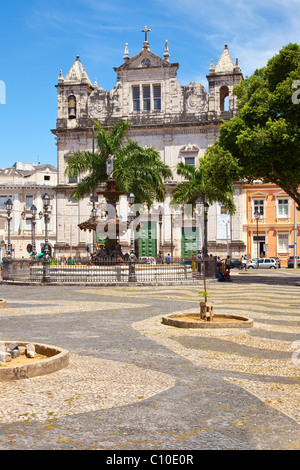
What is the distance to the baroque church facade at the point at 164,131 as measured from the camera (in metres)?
45.9

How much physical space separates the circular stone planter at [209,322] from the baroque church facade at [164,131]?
3360 centimetres

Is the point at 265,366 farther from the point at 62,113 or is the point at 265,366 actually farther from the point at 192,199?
the point at 62,113

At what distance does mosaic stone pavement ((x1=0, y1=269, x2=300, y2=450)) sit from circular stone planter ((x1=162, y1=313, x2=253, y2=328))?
0.70 feet

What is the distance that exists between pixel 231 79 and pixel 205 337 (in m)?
40.4

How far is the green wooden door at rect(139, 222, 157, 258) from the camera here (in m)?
46.2

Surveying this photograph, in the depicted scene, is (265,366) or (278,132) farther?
(278,132)

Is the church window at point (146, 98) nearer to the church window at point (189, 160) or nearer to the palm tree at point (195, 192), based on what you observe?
the church window at point (189, 160)

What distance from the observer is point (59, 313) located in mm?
12656

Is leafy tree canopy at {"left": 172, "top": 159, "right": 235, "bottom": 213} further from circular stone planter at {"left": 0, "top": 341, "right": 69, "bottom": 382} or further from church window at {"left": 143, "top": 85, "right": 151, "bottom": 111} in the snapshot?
circular stone planter at {"left": 0, "top": 341, "right": 69, "bottom": 382}

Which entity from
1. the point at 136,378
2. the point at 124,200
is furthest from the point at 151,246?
the point at 136,378

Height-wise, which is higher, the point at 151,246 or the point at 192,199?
the point at 192,199

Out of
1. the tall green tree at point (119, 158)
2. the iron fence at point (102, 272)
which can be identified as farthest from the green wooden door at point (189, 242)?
the iron fence at point (102, 272)
